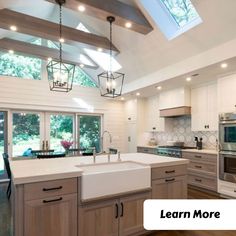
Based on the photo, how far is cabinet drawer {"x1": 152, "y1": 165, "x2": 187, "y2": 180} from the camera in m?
2.52

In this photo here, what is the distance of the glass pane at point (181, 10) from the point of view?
11.2ft

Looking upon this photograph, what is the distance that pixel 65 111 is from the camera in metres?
6.07

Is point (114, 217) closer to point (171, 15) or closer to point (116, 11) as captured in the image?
point (116, 11)

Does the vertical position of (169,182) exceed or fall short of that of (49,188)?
it falls short

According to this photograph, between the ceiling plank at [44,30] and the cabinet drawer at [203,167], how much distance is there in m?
3.23

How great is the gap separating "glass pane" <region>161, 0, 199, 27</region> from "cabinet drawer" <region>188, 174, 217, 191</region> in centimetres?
302

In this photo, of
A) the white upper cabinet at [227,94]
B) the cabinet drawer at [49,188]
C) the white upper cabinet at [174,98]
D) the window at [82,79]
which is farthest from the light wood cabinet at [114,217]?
the window at [82,79]

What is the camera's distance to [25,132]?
5.57 metres

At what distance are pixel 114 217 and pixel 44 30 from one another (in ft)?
11.5

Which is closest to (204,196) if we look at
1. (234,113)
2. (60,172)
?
(234,113)

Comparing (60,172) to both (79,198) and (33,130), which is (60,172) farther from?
(33,130)

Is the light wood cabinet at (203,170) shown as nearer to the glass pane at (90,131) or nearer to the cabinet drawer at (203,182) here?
the cabinet drawer at (203,182)

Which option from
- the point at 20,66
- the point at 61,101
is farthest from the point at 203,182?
the point at 20,66

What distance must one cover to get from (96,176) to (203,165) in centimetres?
294
